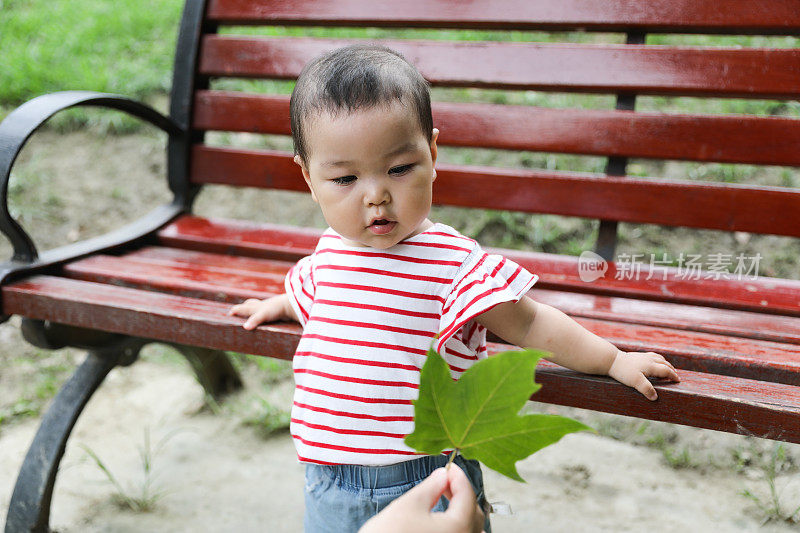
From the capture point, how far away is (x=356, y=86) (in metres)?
1.17

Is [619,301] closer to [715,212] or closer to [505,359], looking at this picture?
[715,212]

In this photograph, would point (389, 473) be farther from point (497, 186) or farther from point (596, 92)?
point (596, 92)

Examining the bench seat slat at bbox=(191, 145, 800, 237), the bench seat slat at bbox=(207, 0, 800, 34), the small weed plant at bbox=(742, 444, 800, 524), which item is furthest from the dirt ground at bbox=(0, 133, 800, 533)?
the bench seat slat at bbox=(207, 0, 800, 34)

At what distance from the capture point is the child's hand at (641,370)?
1.30 metres

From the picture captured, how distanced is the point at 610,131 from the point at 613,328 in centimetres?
69

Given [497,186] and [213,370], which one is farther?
[213,370]

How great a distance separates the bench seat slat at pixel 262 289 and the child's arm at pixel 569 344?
303 mm

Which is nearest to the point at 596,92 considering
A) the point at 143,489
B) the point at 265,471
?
the point at 265,471

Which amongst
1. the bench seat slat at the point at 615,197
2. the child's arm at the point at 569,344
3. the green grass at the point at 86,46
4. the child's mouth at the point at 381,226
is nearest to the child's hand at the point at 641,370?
the child's arm at the point at 569,344

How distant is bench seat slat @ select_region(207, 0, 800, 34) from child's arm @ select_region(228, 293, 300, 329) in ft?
3.26

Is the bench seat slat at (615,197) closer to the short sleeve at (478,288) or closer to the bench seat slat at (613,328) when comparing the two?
the bench seat slat at (613,328)

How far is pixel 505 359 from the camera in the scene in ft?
2.52

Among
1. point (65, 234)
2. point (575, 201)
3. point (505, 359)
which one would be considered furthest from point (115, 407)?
point (505, 359)

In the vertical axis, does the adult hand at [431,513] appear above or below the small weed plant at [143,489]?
above
